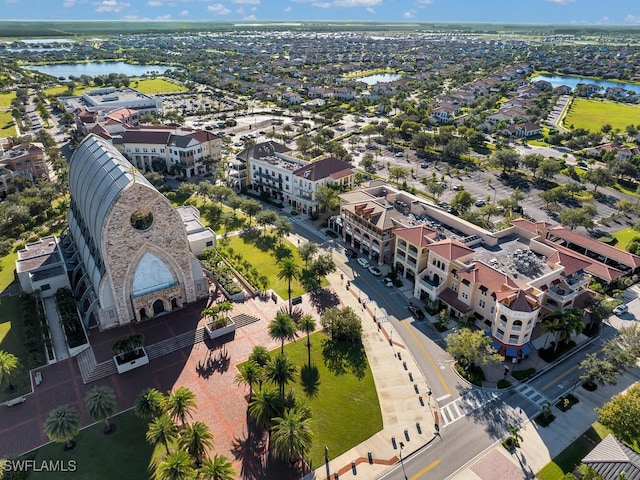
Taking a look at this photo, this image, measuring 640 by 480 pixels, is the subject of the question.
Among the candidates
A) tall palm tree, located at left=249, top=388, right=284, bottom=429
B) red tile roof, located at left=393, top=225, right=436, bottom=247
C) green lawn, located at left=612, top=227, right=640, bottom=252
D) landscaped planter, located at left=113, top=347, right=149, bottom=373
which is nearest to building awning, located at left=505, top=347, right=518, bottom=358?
red tile roof, located at left=393, top=225, right=436, bottom=247

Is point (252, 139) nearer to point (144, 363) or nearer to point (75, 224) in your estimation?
point (75, 224)

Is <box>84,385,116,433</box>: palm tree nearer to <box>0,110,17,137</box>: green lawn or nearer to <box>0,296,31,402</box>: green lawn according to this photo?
<box>0,296,31,402</box>: green lawn

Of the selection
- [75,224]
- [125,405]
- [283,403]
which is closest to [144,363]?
[125,405]

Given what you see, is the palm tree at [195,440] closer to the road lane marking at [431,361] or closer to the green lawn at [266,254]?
the road lane marking at [431,361]

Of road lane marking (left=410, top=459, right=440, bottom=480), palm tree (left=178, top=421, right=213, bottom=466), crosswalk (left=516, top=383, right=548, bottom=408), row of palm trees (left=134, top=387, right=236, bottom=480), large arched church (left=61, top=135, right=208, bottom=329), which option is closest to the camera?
row of palm trees (left=134, top=387, right=236, bottom=480)

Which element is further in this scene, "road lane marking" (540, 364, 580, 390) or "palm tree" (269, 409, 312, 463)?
"road lane marking" (540, 364, 580, 390)

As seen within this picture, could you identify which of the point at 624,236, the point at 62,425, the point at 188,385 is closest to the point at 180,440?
the point at 62,425
